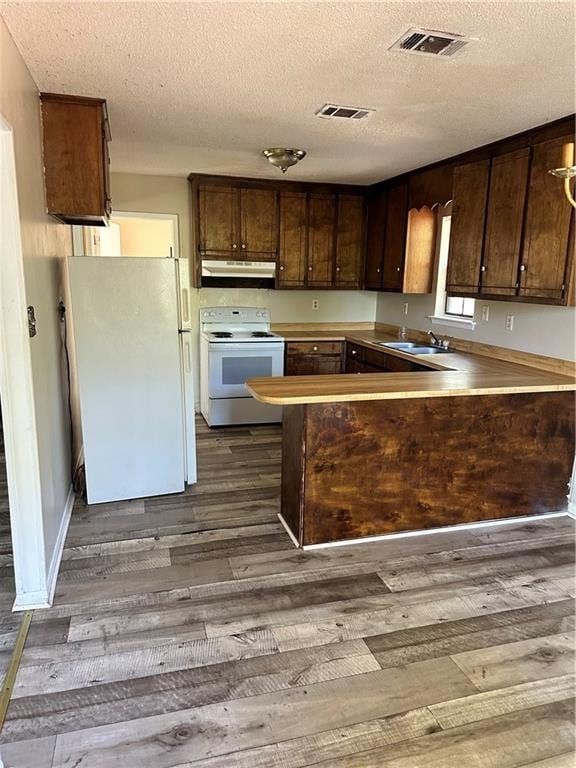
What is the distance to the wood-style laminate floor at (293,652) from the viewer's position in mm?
1661

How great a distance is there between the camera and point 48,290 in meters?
2.80

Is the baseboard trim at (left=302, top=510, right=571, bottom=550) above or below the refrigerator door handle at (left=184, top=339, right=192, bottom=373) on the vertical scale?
below

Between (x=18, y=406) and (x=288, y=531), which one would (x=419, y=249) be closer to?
(x=288, y=531)

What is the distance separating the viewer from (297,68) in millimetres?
2252

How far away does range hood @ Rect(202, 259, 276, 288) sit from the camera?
4.89 m

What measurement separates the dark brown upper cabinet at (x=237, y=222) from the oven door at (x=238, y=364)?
0.88 m

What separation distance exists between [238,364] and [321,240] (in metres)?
1.52

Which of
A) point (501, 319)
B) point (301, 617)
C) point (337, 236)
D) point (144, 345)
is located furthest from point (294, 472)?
point (337, 236)

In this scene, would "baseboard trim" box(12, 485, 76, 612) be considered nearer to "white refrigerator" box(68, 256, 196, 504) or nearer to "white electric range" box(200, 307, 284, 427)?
"white refrigerator" box(68, 256, 196, 504)

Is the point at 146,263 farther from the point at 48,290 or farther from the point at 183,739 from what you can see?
the point at 183,739

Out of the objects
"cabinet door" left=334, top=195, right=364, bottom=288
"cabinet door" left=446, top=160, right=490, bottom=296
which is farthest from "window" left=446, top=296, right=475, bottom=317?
"cabinet door" left=334, top=195, right=364, bottom=288

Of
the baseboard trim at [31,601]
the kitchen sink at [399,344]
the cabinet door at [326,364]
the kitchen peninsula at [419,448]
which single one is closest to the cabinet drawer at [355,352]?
the cabinet door at [326,364]

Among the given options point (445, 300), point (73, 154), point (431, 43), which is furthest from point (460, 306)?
point (73, 154)

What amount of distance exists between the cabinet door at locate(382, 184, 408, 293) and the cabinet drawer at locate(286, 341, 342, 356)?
0.74 m
